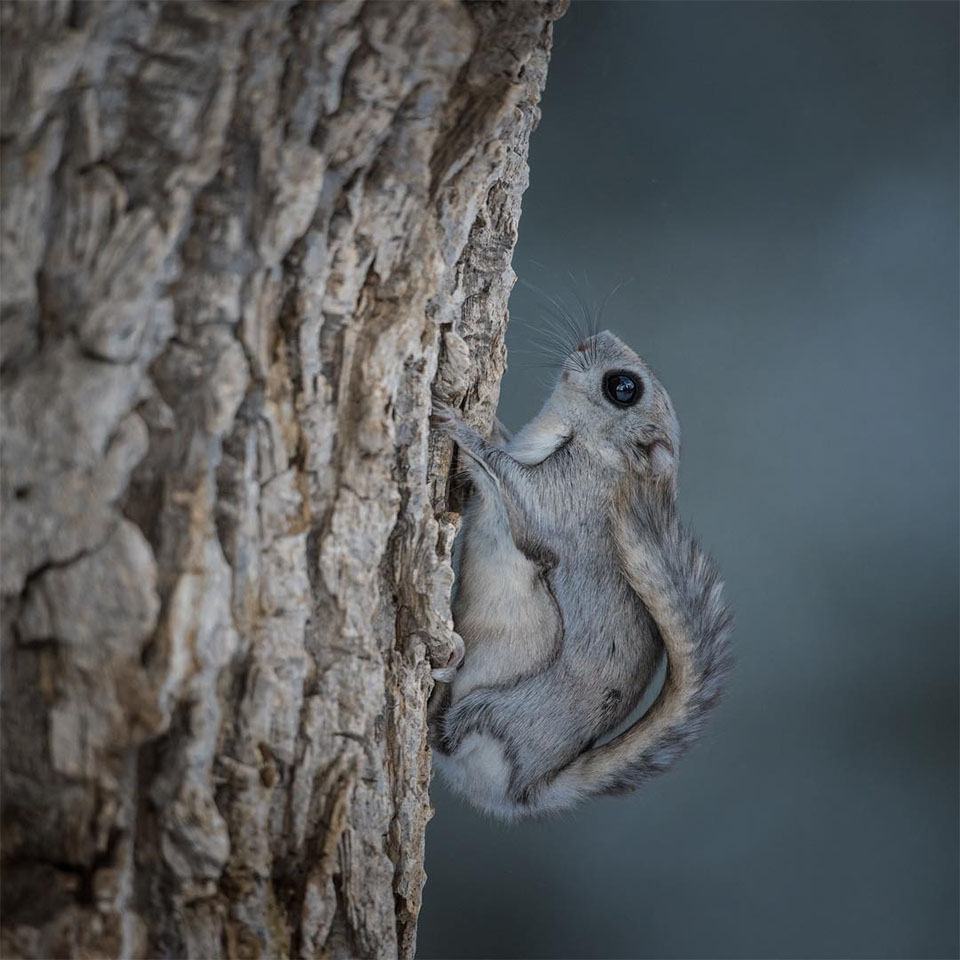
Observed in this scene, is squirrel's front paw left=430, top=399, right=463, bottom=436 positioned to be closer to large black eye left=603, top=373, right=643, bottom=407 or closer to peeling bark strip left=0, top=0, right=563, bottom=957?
peeling bark strip left=0, top=0, right=563, bottom=957

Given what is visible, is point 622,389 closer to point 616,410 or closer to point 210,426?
point 616,410

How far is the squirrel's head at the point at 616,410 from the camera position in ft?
5.88

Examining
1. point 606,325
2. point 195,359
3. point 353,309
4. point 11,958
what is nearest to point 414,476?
point 353,309

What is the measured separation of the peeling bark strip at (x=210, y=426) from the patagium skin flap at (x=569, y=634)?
0.49 m

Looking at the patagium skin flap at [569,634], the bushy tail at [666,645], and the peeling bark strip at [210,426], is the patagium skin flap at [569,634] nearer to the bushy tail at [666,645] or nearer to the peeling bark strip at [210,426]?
the bushy tail at [666,645]

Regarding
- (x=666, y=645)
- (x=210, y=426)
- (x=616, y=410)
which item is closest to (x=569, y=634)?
(x=666, y=645)

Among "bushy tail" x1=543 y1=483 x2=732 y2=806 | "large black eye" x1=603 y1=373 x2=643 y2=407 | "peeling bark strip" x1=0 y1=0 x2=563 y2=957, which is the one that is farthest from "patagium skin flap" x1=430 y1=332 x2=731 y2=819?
"peeling bark strip" x1=0 y1=0 x2=563 y2=957

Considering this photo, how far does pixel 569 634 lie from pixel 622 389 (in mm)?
454

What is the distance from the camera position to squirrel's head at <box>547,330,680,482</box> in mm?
1792

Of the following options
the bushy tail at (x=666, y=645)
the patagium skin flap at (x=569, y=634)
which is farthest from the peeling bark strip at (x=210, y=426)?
the bushy tail at (x=666, y=645)

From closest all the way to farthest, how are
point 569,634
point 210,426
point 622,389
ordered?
point 210,426, point 569,634, point 622,389

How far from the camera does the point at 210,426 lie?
3.00ft

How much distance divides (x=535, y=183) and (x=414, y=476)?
4.93ft

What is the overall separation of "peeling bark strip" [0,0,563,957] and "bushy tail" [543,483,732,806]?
24.3 inches
